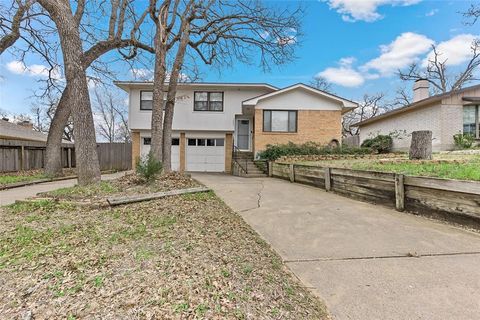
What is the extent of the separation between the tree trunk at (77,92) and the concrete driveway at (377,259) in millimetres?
4768

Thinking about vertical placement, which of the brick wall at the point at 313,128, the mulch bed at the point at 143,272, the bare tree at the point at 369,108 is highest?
the bare tree at the point at 369,108

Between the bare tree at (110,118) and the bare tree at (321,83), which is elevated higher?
the bare tree at (321,83)

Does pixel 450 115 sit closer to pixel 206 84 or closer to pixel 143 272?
pixel 206 84

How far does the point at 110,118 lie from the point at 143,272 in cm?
3952

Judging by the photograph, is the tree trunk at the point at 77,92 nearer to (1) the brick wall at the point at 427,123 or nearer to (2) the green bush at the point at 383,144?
(1) the brick wall at the point at 427,123

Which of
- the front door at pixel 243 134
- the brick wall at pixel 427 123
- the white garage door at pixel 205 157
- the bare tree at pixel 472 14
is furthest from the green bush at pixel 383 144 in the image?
the white garage door at pixel 205 157

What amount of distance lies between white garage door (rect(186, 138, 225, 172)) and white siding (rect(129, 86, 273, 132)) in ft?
3.46

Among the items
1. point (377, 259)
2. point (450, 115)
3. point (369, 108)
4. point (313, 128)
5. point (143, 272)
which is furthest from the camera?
point (369, 108)

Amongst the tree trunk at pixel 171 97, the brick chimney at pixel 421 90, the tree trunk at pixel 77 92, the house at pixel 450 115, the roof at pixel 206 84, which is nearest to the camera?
the tree trunk at pixel 77 92

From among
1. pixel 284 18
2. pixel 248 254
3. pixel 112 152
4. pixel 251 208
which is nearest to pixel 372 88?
pixel 284 18

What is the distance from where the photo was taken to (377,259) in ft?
11.1

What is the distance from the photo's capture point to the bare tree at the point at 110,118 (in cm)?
3573

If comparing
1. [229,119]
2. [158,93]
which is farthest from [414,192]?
[229,119]

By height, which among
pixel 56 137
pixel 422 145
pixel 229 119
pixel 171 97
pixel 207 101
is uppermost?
pixel 207 101
